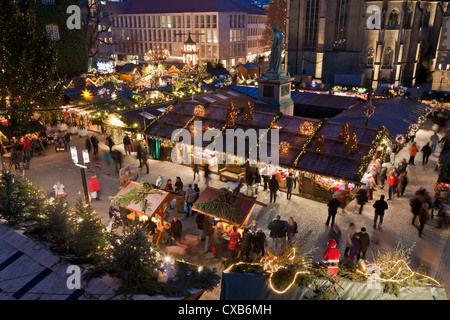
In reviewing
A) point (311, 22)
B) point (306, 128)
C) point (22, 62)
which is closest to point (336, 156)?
point (306, 128)

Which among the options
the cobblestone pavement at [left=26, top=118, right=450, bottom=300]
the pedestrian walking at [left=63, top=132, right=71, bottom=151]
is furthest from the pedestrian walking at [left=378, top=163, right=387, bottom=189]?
the pedestrian walking at [left=63, top=132, right=71, bottom=151]

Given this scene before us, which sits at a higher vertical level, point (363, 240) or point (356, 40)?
point (356, 40)

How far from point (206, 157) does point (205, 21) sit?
52.1 m

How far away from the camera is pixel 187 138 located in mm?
18109

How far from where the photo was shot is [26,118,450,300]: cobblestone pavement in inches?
436

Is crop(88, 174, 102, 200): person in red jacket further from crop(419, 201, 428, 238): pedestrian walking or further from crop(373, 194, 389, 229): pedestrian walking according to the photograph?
crop(419, 201, 428, 238): pedestrian walking

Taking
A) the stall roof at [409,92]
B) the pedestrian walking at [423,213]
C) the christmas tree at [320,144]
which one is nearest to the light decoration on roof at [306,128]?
the christmas tree at [320,144]

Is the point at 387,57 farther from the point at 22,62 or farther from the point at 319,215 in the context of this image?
the point at 22,62

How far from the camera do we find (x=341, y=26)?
4366 centimetres

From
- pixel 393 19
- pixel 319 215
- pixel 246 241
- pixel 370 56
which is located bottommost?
pixel 319 215

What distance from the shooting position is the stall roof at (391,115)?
1742 centimetres

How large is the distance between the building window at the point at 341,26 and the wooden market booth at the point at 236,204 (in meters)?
40.3

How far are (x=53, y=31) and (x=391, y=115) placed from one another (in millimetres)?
31829
